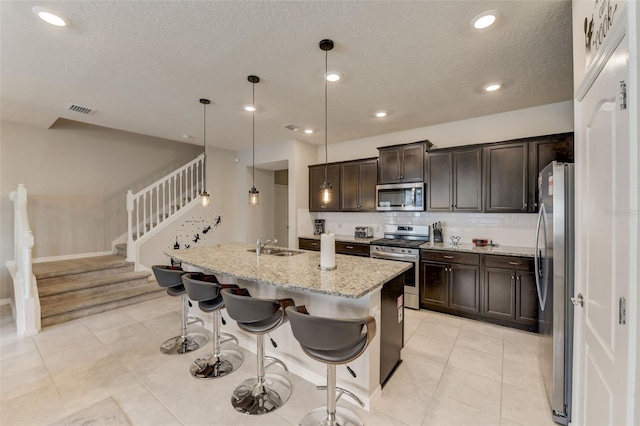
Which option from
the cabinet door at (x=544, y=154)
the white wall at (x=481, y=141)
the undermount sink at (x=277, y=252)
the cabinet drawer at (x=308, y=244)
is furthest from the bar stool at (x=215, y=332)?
the cabinet door at (x=544, y=154)

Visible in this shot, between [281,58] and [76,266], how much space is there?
468cm

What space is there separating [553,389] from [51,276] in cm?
605

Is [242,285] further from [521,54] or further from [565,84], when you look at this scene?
[565,84]

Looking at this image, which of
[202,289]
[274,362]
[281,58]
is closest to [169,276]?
[202,289]

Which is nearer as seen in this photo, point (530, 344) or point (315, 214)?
point (530, 344)

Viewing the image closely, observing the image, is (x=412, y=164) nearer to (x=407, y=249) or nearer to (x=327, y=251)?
(x=407, y=249)

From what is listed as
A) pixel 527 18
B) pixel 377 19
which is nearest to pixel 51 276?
pixel 377 19

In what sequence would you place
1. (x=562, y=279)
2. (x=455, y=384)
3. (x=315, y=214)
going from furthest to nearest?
(x=315, y=214) → (x=455, y=384) → (x=562, y=279)

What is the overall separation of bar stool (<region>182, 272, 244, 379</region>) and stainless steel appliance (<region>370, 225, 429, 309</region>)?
2288 mm

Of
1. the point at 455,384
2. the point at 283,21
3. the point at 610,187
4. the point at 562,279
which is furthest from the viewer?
the point at 455,384

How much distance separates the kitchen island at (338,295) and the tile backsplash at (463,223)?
219 cm

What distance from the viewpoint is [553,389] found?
1.93 metres

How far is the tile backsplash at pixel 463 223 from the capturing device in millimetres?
3713

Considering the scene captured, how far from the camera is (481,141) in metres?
4.04
